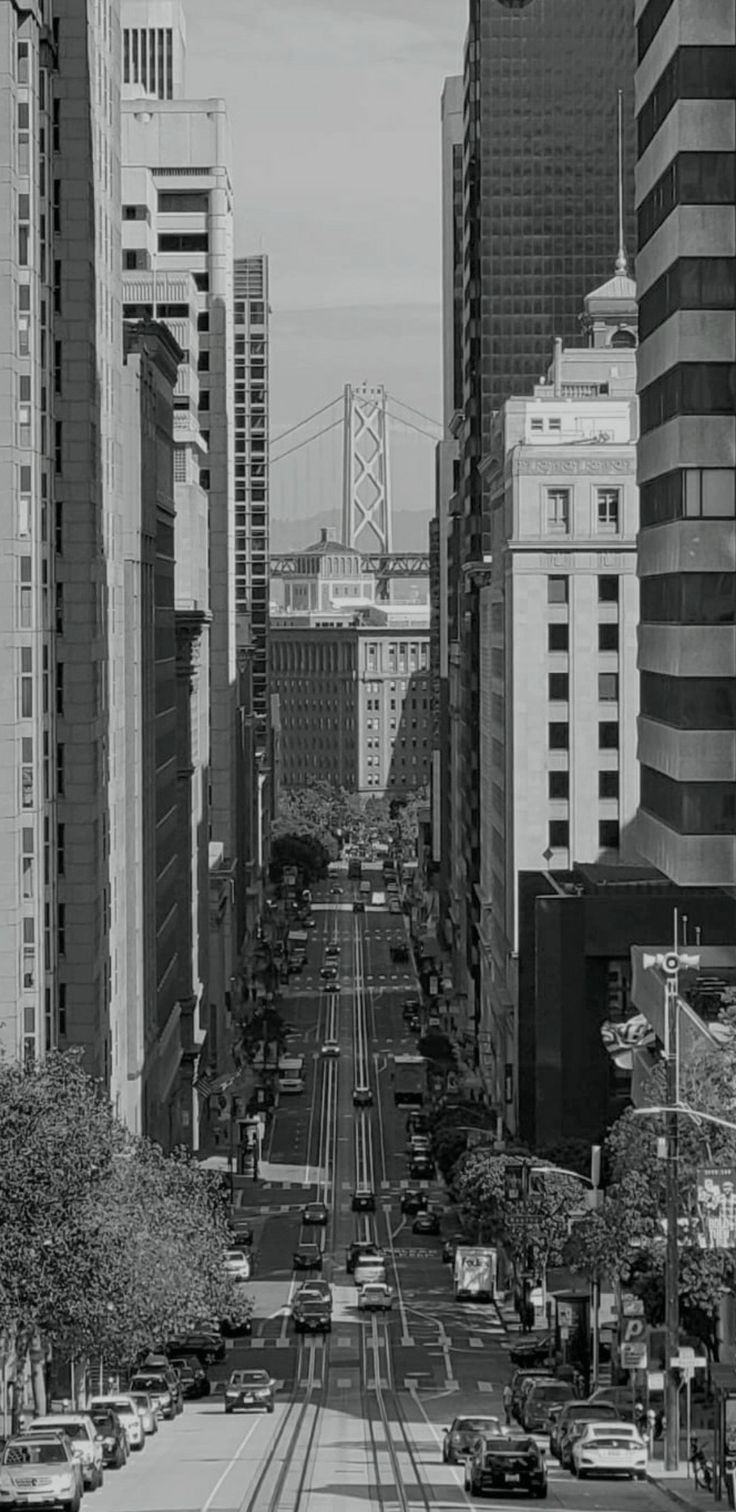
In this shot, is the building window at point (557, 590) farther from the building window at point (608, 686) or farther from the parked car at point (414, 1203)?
the parked car at point (414, 1203)

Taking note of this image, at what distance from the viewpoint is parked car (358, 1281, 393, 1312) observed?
376ft

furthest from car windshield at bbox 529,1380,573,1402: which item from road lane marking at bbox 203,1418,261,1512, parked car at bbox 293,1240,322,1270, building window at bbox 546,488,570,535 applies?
building window at bbox 546,488,570,535

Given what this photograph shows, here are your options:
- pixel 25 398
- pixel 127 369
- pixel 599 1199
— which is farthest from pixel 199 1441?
pixel 127 369

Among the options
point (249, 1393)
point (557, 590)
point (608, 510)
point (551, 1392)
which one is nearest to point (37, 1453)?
point (551, 1392)

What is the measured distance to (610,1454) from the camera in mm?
62344

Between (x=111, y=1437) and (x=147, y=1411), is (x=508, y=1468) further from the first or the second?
(x=147, y=1411)

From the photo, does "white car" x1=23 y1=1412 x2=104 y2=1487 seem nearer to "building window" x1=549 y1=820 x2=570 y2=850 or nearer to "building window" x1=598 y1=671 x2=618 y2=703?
"building window" x1=598 y1=671 x2=618 y2=703

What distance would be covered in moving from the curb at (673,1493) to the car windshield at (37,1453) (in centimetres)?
1154

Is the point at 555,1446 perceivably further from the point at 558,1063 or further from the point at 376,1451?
the point at 558,1063

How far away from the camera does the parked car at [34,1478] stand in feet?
179

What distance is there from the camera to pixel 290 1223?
144 m

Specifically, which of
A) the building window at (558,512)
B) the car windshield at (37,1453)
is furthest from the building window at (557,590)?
the car windshield at (37,1453)

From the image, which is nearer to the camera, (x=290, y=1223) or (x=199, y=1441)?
(x=199, y=1441)

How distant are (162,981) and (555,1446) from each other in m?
83.1
